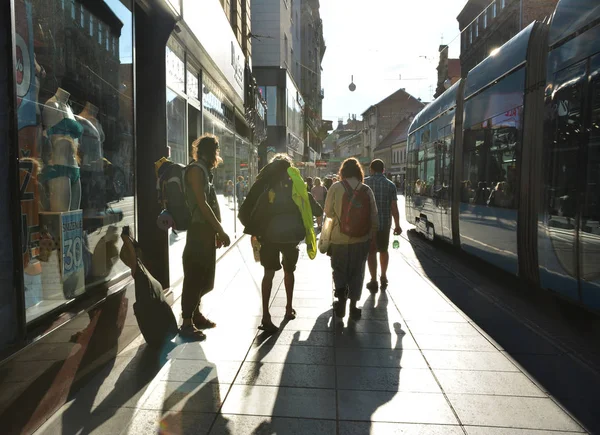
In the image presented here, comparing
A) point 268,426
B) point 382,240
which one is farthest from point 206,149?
point 382,240

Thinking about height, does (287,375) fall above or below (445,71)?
below

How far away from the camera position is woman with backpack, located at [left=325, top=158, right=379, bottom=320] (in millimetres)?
5859

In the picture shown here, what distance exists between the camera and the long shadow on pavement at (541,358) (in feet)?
12.0

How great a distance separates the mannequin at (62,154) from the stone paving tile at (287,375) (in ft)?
5.88

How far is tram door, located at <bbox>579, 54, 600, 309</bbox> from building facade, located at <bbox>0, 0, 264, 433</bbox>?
4.00m

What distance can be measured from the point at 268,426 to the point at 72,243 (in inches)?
81.2

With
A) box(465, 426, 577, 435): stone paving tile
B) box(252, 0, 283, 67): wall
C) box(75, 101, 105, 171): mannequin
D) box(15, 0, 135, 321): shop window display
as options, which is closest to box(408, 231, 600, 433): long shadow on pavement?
box(465, 426, 577, 435): stone paving tile

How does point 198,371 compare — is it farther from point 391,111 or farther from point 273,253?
point 391,111

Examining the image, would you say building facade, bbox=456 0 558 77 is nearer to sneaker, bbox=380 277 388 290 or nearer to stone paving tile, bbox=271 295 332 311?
sneaker, bbox=380 277 388 290

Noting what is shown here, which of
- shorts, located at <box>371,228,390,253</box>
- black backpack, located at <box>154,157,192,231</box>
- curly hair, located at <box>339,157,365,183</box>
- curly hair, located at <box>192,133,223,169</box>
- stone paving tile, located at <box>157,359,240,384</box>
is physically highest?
curly hair, located at <box>192,133,223,169</box>

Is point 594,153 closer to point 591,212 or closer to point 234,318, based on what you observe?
point 591,212

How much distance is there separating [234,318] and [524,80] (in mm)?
4361

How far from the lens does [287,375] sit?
13.6ft

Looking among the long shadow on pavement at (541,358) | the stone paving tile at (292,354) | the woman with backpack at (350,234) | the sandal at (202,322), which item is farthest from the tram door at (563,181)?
the sandal at (202,322)
